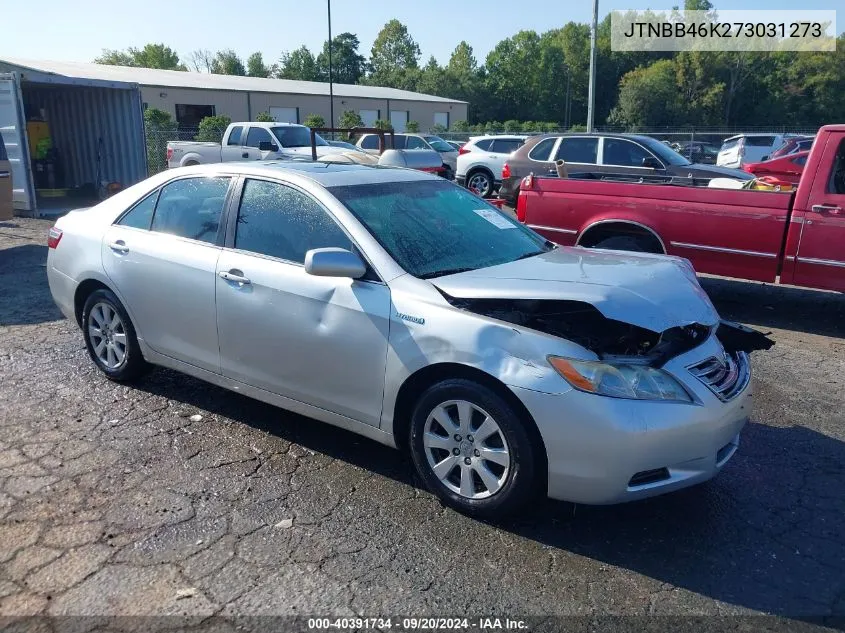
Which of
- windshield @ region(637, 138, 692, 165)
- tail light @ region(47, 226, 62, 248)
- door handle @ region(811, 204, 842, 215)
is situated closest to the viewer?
tail light @ region(47, 226, 62, 248)

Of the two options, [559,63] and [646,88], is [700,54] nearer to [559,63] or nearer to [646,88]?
[646,88]

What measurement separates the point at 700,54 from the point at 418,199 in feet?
225

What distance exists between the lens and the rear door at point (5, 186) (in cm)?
1063

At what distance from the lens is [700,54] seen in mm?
64312

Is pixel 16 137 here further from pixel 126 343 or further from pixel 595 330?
pixel 595 330

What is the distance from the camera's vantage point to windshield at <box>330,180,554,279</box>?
395cm

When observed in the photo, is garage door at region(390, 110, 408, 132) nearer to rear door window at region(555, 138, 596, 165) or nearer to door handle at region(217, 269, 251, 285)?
rear door window at region(555, 138, 596, 165)

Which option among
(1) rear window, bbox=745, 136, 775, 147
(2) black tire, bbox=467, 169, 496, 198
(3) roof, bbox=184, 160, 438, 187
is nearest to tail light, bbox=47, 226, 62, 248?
(3) roof, bbox=184, 160, 438, 187

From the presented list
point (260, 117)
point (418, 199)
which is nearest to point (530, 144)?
point (418, 199)

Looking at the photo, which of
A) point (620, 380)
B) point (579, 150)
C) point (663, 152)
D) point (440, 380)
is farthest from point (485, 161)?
point (620, 380)

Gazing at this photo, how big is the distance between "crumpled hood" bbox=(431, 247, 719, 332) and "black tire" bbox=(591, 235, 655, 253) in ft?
10.7

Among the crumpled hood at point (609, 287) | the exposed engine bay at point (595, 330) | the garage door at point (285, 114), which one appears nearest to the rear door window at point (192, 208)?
the crumpled hood at point (609, 287)

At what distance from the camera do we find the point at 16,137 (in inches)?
531

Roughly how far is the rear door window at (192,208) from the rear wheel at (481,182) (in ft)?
47.9
